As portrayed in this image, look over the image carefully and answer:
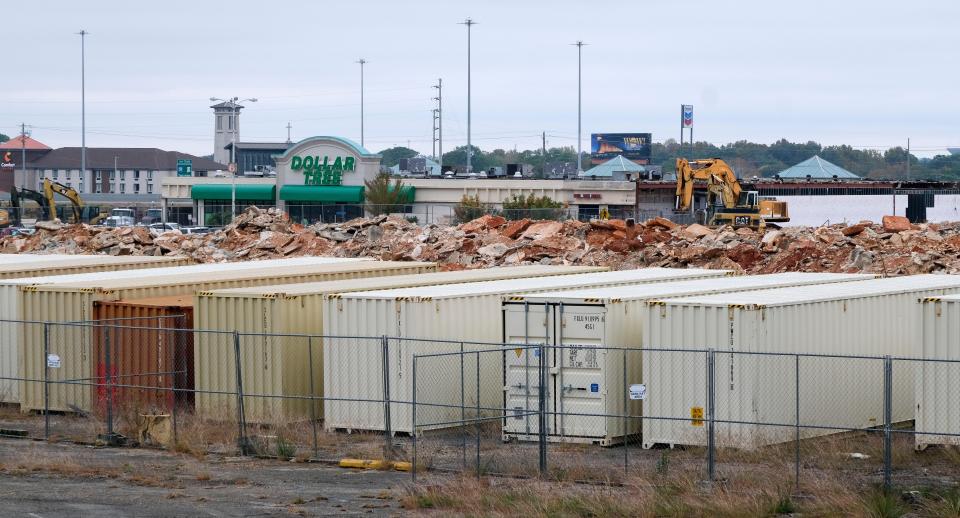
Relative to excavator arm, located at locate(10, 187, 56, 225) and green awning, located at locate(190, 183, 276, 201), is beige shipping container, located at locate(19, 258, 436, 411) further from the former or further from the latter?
green awning, located at locate(190, 183, 276, 201)

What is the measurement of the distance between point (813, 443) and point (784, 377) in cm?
118

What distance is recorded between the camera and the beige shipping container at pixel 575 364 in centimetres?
2091

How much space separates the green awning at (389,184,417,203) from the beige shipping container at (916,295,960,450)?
69.6m

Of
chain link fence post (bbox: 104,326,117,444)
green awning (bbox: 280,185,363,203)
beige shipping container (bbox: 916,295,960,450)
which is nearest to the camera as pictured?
beige shipping container (bbox: 916,295,960,450)

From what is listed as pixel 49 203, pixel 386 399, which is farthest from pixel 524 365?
pixel 49 203

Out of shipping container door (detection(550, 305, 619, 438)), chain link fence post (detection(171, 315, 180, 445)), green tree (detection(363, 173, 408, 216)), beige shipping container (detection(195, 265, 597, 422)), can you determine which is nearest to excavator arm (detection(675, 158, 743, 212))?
green tree (detection(363, 173, 408, 216))

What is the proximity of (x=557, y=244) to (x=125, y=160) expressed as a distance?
403 feet

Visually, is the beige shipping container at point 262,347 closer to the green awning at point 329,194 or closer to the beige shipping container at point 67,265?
the beige shipping container at point 67,265

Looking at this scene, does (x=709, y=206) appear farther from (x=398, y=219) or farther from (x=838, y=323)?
(x=838, y=323)

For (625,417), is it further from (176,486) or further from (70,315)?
(70,315)

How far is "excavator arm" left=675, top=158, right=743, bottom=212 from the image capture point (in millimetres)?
67500

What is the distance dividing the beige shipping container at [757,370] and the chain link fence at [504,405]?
32 mm

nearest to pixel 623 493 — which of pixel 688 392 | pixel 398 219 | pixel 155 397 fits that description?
pixel 688 392

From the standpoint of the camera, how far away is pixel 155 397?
80.2 ft
